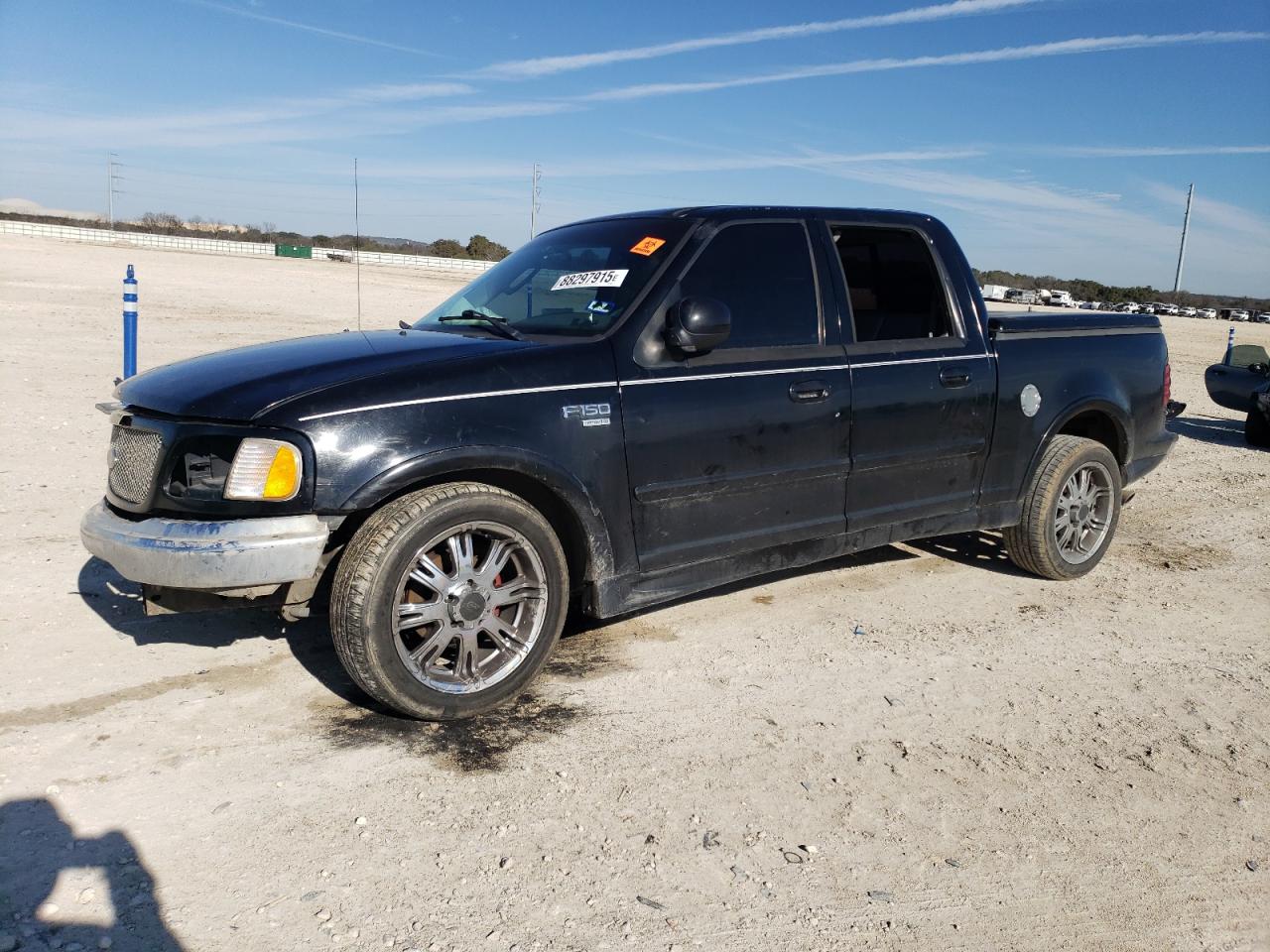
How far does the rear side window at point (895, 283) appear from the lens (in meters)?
5.13

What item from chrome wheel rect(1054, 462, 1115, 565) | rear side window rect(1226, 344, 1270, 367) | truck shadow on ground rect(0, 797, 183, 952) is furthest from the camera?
rear side window rect(1226, 344, 1270, 367)

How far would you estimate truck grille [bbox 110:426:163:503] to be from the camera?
3.67m

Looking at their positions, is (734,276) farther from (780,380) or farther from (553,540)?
(553,540)

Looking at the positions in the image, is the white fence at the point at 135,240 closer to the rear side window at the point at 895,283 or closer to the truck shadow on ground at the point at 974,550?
the truck shadow on ground at the point at 974,550

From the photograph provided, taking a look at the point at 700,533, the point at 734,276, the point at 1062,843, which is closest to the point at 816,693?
the point at 700,533

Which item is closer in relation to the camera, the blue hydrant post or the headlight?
the headlight

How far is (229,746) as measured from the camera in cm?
354

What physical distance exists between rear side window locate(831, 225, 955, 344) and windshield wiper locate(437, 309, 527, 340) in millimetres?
1730

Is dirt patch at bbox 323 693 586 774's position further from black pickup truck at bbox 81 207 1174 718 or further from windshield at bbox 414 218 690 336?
windshield at bbox 414 218 690 336

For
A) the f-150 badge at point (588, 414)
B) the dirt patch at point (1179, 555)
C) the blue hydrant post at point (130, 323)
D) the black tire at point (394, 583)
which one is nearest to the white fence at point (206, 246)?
the blue hydrant post at point (130, 323)

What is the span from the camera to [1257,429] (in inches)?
447

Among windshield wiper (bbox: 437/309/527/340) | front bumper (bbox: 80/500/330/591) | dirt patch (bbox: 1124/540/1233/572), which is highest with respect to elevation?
windshield wiper (bbox: 437/309/527/340)

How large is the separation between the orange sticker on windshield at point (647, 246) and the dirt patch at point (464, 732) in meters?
1.94

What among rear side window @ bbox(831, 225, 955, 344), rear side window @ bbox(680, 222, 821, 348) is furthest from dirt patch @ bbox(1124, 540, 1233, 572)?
rear side window @ bbox(680, 222, 821, 348)
